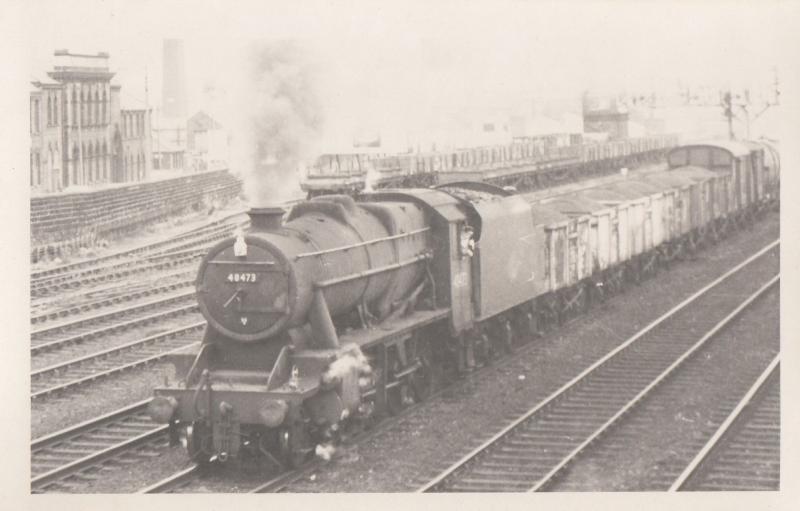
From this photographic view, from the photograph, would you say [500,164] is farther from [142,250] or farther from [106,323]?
[106,323]

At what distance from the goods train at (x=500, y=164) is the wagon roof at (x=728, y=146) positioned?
16.9 ft

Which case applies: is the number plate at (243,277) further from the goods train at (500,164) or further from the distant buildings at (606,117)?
the distant buildings at (606,117)

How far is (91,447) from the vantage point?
11.4m

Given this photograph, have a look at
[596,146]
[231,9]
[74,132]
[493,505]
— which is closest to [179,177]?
[74,132]

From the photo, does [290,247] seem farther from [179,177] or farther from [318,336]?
[179,177]

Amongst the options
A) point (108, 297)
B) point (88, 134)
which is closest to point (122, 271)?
point (108, 297)

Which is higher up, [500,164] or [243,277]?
[500,164]

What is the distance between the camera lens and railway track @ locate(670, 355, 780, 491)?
34.0ft

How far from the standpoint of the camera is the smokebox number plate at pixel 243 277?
10352 millimetres

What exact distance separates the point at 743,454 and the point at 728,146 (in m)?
17.1

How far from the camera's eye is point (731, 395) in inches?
516

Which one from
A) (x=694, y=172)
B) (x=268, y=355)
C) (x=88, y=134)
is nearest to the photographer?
(x=268, y=355)

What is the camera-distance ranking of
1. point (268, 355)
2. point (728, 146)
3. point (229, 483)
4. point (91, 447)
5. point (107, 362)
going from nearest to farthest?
point (229, 483)
point (268, 355)
point (91, 447)
point (107, 362)
point (728, 146)

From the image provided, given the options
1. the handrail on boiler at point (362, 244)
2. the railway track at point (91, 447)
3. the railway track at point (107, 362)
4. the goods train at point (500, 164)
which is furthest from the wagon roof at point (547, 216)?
the railway track at point (91, 447)
